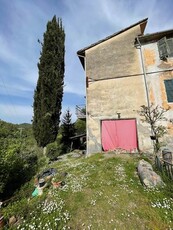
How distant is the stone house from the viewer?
1118 cm

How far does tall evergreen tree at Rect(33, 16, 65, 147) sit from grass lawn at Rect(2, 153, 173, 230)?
22.4 feet

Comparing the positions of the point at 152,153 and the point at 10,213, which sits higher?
the point at 152,153

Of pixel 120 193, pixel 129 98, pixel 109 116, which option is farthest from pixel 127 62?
pixel 120 193

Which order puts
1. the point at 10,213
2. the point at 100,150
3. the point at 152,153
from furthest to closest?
the point at 100,150, the point at 152,153, the point at 10,213

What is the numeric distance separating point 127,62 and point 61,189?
10702 mm

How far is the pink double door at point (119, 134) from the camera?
1123 centimetres

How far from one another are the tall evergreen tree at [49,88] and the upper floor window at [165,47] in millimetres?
9323

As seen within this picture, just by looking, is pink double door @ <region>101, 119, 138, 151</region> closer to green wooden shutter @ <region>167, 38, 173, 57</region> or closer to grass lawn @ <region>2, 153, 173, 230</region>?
grass lawn @ <region>2, 153, 173, 230</region>

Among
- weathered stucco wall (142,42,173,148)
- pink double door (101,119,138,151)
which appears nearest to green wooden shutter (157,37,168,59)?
weathered stucco wall (142,42,173,148)

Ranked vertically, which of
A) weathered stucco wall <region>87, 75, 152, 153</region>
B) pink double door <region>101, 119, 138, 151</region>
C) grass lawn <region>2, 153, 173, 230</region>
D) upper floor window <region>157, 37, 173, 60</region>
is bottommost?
grass lawn <region>2, 153, 173, 230</region>

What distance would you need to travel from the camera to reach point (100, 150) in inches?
461

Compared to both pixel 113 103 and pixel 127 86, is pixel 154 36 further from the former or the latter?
pixel 113 103

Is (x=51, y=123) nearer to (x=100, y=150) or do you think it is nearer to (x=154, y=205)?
(x=100, y=150)

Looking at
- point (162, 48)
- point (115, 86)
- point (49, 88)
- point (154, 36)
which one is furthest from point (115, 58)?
point (49, 88)
